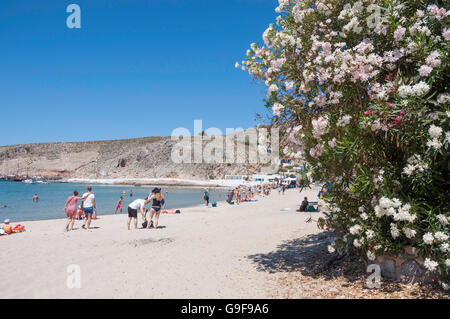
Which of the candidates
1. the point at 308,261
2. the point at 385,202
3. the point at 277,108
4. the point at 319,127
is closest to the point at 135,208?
the point at 308,261

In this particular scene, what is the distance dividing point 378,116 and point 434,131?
2.61ft

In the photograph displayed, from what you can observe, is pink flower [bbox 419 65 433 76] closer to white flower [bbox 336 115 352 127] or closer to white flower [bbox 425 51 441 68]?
white flower [bbox 425 51 441 68]

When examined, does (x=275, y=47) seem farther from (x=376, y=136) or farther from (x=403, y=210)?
(x=403, y=210)

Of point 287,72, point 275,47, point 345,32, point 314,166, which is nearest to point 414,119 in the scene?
point 314,166

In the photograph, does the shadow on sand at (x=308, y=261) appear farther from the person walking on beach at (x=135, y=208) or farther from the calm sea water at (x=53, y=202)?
the calm sea water at (x=53, y=202)

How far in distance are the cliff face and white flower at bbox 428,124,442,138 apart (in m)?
97.0

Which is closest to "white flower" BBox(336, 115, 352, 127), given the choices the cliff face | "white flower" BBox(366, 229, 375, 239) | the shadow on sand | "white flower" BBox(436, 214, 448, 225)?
"white flower" BBox(366, 229, 375, 239)

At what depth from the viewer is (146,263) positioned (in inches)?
333

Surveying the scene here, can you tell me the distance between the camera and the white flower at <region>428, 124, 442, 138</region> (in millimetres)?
4363

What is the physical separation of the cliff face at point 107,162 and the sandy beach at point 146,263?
294ft

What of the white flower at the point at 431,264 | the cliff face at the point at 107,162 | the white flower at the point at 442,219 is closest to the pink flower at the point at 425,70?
the white flower at the point at 442,219

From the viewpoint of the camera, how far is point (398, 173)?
5312 mm

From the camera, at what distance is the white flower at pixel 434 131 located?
4363 mm
